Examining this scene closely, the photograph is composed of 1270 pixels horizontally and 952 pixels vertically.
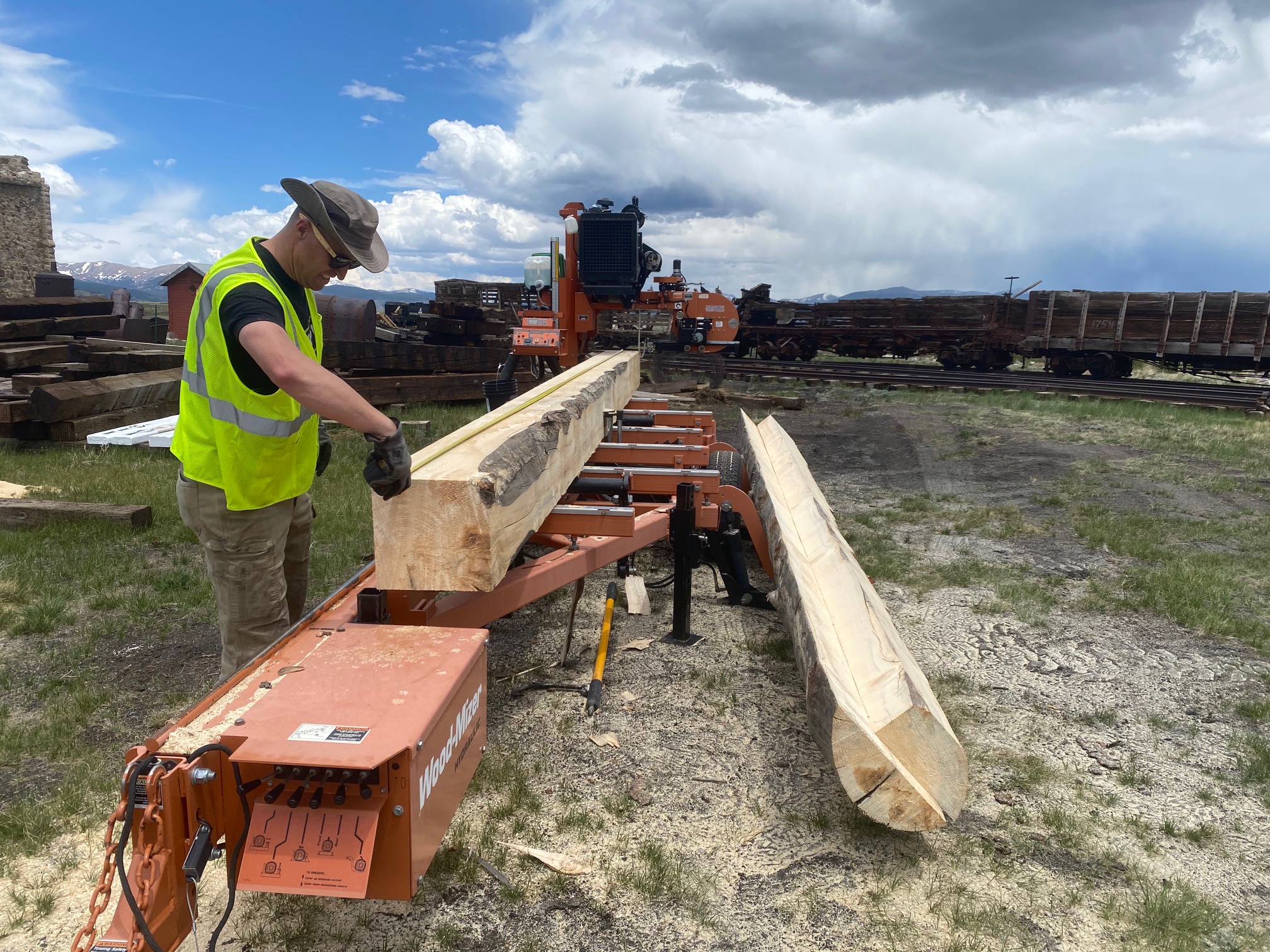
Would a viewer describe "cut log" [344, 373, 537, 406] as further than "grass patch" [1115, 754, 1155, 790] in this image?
Yes

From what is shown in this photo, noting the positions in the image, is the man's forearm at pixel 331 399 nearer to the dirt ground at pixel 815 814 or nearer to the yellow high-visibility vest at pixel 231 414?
the yellow high-visibility vest at pixel 231 414

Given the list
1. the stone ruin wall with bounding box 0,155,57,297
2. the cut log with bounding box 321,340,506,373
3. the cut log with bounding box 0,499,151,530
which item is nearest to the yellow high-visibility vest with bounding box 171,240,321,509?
the cut log with bounding box 0,499,151,530

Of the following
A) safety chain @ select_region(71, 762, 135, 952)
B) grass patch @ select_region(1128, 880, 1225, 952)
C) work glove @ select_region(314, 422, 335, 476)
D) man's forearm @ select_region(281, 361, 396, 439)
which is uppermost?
man's forearm @ select_region(281, 361, 396, 439)

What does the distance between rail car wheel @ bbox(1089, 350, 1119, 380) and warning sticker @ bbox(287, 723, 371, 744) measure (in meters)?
20.5

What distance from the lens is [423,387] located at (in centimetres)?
1151

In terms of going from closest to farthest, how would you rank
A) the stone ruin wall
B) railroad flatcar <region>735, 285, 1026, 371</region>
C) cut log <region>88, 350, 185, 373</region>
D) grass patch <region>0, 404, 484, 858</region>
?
grass patch <region>0, 404, 484, 858</region> → cut log <region>88, 350, 185, 373</region> → railroad flatcar <region>735, 285, 1026, 371</region> → the stone ruin wall

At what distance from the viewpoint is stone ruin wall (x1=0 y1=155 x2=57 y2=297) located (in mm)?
21750

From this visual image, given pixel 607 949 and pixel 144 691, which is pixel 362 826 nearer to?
pixel 607 949

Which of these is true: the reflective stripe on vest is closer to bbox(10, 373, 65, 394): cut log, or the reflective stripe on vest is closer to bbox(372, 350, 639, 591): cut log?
bbox(372, 350, 639, 591): cut log

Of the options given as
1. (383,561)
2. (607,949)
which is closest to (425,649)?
(383,561)

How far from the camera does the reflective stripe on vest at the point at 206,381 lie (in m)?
2.45

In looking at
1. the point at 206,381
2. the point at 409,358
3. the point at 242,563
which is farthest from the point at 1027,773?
the point at 409,358

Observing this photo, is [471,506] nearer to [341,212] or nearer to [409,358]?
[341,212]

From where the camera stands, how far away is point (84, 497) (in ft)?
21.8
